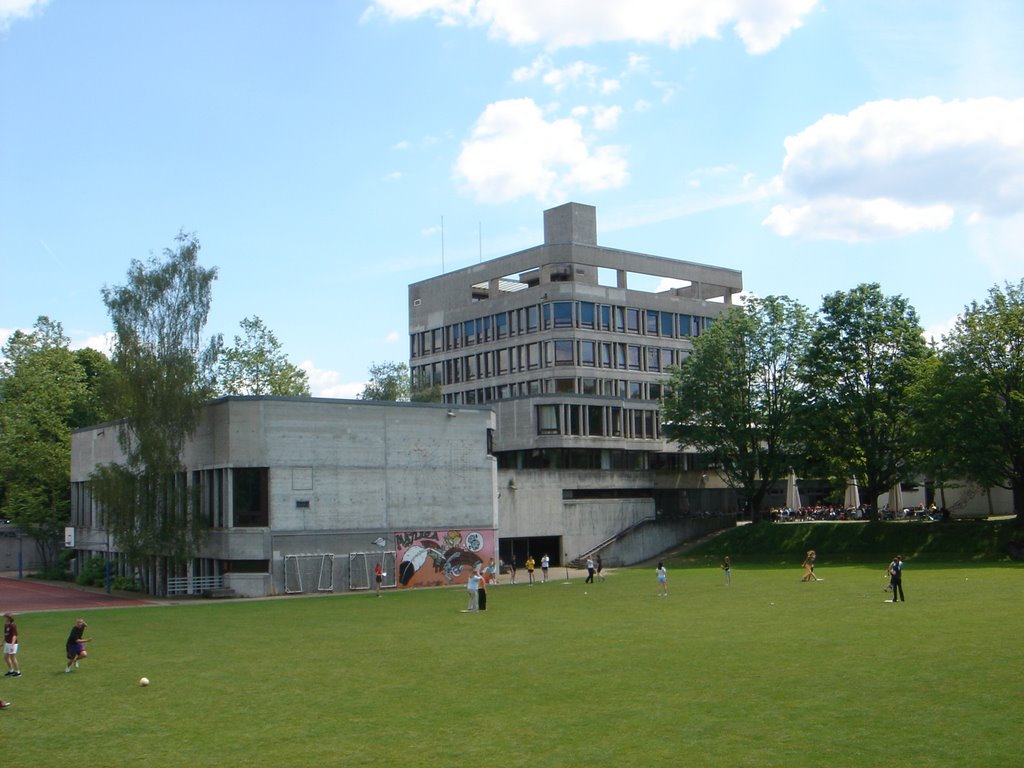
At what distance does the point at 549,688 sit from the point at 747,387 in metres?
62.8

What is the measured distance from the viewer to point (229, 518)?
55.7 metres

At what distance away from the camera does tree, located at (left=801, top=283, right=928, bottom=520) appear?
7469 cm

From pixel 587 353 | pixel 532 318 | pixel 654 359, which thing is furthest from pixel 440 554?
pixel 654 359

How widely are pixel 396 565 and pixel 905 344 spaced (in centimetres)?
4222

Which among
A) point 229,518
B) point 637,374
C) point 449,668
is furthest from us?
point 637,374

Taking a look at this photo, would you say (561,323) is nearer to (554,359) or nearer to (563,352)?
(563,352)

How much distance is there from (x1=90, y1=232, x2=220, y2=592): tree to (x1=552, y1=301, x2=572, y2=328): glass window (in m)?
39.4

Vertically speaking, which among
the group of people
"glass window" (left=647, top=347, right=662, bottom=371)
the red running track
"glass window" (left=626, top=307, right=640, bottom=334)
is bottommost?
the red running track

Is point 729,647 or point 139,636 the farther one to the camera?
point 139,636

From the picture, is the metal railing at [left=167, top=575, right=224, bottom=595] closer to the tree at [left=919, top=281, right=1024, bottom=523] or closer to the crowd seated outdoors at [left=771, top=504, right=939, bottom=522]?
the tree at [left=919, top=281, right=1024, bottom=523]

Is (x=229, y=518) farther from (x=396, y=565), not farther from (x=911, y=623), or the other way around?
(x=911, y=623)

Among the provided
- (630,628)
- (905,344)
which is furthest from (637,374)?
(630,628)

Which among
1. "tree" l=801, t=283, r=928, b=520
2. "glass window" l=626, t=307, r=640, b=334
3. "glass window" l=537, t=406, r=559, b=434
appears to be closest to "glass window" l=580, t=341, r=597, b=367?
"glass window" l=626, t=307, r=640, b=334

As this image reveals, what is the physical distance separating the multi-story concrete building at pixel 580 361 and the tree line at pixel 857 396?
23.2 feet
